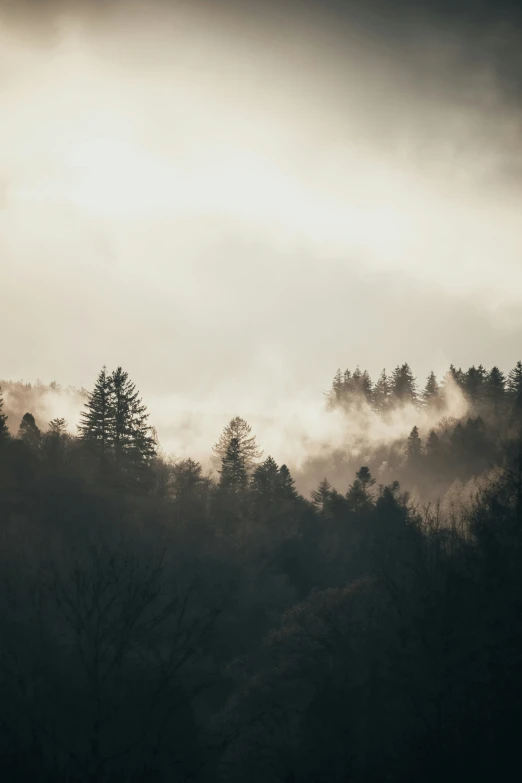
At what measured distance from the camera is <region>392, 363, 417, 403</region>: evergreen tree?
474 feet

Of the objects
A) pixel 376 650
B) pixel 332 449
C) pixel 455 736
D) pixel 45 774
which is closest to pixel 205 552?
pixel 376 650

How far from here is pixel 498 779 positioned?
2634cm

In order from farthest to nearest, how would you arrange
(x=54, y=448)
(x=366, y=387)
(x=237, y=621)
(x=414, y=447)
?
(x=366, y=387) → (x=414, y=447) → (x=54, y=448) → (x=237, y=621)

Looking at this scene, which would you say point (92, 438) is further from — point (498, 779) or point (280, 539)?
point (498, 779)

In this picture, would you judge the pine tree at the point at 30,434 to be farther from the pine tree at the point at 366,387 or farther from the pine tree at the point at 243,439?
the pine tree at the point at 366,387

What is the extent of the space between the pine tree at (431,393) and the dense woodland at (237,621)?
107 feet

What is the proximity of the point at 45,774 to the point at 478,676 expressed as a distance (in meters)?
21.8

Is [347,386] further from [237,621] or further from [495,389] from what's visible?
[237,621]

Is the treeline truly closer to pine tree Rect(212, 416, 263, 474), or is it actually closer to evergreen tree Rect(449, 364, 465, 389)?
evergreen tree Rect(449, 364, 465, 389)

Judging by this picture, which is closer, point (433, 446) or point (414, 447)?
point (433, 446)

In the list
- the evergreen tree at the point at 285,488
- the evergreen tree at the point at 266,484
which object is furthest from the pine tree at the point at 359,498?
the evergreen tree at the point at 266,484

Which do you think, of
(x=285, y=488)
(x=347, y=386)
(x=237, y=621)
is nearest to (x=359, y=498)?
(x=285, y=488)

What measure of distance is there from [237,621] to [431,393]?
98683 millimetres

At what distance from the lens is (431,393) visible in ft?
460
